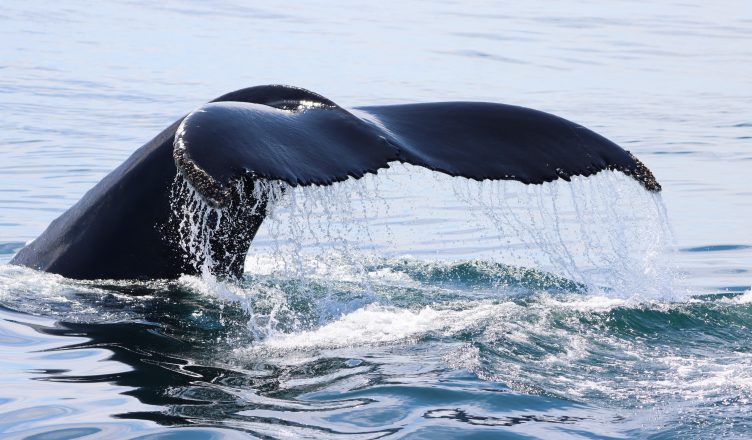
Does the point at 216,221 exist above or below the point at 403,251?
above

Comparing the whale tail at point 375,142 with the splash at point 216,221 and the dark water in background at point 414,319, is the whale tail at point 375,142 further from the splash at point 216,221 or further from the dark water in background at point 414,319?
the splash at point 216,221

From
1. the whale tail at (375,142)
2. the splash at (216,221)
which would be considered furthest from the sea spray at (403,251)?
the whale tail at (375,142)

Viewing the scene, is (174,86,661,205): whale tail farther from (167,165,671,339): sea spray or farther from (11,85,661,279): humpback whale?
(167,165,671,339): sea spray

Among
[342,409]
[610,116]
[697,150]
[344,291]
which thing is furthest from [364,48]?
[342,409]

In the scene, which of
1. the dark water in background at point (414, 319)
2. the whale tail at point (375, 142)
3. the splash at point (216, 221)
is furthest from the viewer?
the splash at point (216, 221)

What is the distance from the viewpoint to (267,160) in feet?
14.3

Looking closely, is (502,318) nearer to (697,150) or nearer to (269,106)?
(269,106)

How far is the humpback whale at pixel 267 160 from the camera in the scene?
435 centimetres

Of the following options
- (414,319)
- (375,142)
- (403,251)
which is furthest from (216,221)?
(403,251)

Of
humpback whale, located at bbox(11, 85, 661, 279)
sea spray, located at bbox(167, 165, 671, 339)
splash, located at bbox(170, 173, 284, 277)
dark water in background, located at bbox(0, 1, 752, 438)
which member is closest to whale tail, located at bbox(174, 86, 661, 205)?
humpback whale, located at bbox(11, 85, 661, 279)

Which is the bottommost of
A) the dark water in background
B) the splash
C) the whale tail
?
the dark water in background

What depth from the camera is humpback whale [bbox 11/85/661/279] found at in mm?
4348

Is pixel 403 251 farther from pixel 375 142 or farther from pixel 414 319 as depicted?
pixel 375 142

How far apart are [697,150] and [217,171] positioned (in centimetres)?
1235
